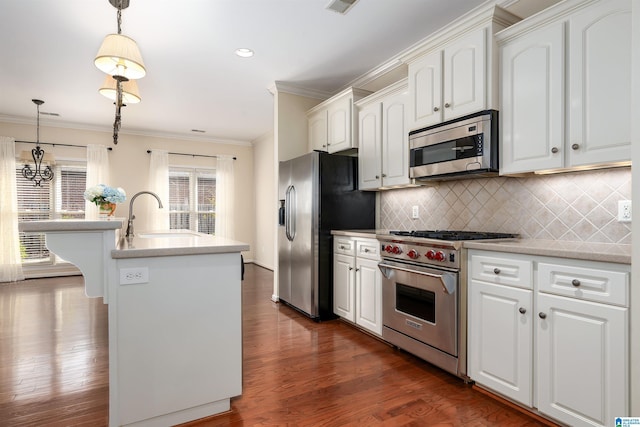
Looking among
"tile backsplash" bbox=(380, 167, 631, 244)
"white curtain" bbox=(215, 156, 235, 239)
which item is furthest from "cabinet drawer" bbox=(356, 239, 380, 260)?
"white curtain" bbox=(215, 156, 235, 239)

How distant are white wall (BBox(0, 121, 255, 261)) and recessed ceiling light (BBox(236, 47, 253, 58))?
4.05 m

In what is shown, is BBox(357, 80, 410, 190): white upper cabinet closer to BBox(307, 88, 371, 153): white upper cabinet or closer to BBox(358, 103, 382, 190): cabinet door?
BBox(358, 103, 382, 190): cabinet door

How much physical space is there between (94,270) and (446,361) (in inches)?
86.2

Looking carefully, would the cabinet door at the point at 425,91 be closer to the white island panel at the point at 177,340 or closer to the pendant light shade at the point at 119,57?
the white island panel at the point at 177,340

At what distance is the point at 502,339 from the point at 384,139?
210 centimetres

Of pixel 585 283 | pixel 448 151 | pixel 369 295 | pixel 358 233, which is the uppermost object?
pixel 448 151

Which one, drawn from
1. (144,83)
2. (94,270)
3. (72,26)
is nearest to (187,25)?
(72,26)

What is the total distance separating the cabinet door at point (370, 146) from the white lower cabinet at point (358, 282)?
0.67 m

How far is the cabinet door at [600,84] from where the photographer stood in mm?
1760

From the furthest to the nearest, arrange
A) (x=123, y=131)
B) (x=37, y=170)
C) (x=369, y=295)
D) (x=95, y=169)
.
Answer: (x=123, y=131)
(x=95, y=169)
(x=37, y=170)
(x=369, y=295)

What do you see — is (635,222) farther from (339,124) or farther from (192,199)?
(192,199)

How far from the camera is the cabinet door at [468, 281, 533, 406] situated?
1883 millimetres

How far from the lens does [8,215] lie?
565 centimetres

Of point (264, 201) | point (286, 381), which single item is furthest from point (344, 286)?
point (264, 201)
